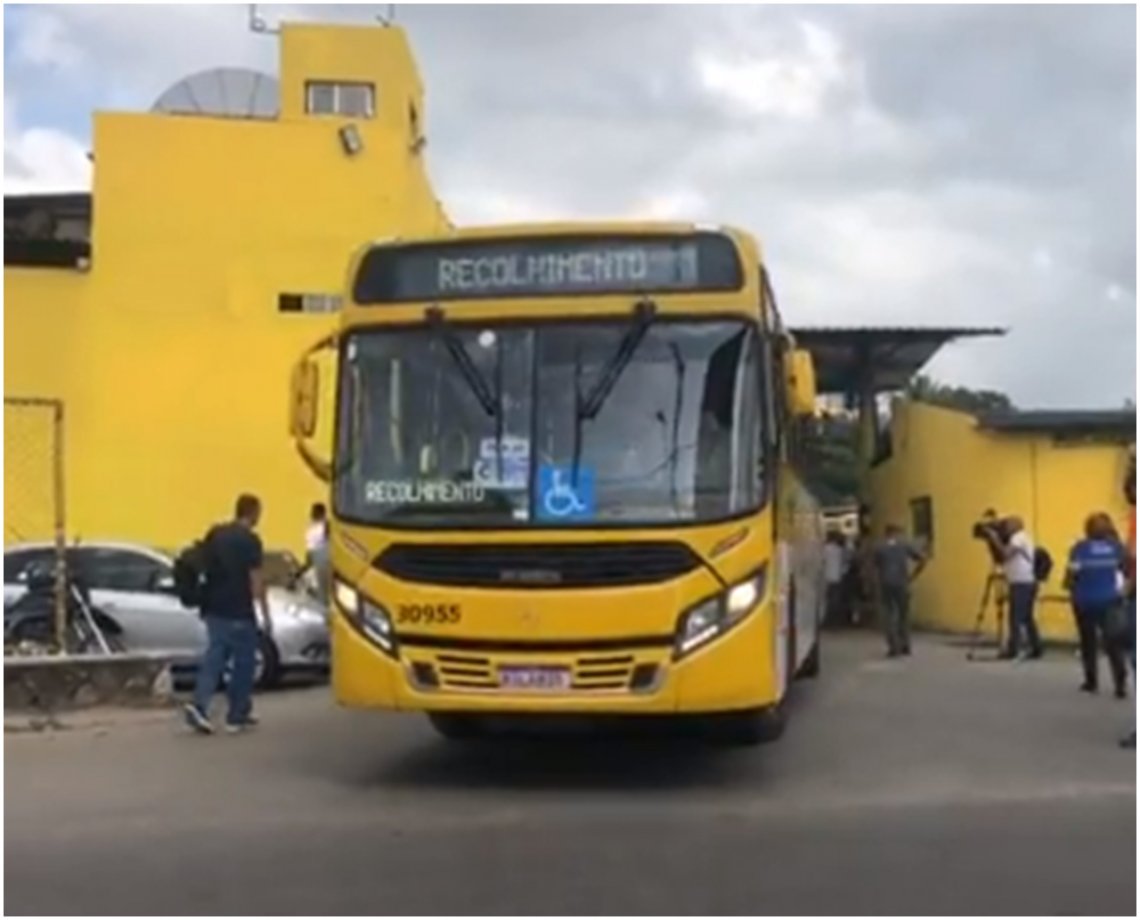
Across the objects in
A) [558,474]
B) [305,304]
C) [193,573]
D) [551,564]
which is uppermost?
[305,304]

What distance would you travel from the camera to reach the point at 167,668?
16188 mm

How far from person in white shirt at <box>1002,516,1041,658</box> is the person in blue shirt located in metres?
5.08

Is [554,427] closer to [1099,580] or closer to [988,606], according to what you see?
[1099,580]

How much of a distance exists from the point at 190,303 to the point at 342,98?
460 centimetres

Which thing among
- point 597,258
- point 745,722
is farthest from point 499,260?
point 745,722

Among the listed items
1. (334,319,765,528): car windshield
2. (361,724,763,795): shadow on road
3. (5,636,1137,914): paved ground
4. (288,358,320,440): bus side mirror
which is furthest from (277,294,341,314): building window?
(334,319,765,528): car windshield

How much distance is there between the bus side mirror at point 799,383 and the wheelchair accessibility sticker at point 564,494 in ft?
5.40

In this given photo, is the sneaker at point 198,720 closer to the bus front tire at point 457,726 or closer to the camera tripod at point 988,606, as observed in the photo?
the bus front tire at point 457,726

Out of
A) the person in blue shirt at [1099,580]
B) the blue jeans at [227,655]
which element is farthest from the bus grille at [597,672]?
the person in blue shirt at [1099,580]

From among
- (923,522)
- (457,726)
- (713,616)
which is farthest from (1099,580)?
(923,522)

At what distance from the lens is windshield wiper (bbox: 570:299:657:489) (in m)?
11.2

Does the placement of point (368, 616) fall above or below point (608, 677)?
above

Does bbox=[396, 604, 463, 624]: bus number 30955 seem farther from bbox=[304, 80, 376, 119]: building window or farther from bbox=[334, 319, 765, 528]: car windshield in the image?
bbox=[304, 80, 376, 119]: building window

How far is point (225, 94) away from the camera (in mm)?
31828
